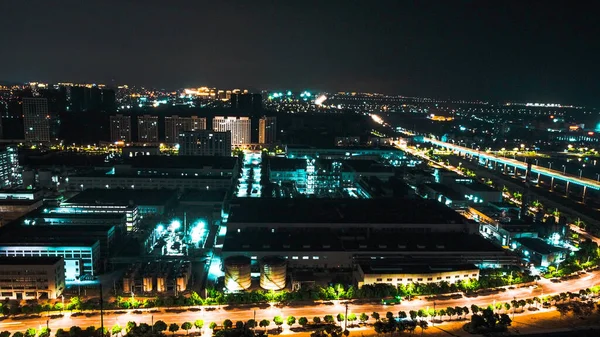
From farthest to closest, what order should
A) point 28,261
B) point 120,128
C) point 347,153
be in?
point 120,128 → point 347,153 → point 28,261

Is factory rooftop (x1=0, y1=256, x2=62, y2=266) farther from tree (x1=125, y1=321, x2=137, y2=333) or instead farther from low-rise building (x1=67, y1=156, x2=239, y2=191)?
low-rise building (x1=67, y1=156, x2=239, y2=191)

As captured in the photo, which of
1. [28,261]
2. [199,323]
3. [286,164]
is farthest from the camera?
[286,164]

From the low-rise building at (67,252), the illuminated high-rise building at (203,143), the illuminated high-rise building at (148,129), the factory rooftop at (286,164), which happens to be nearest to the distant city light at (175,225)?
the low-rise building at (67,252)

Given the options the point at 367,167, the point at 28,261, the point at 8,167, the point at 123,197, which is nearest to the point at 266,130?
the point at 367,167

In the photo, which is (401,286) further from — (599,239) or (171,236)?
(599,239)

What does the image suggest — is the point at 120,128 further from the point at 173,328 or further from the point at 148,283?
the point at 173,328

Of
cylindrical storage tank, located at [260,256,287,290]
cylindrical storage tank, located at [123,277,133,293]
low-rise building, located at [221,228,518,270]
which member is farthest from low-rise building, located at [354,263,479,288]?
cylindrical storage tank, located at [123,277,133,293]
